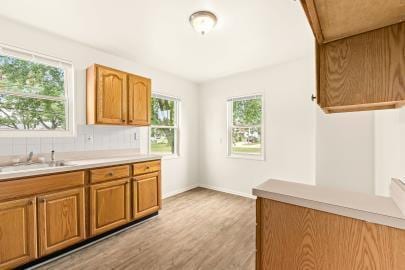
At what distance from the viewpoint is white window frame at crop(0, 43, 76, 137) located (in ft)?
7.18

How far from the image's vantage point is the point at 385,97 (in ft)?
3.01

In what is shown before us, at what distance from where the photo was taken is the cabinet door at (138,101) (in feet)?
9.53

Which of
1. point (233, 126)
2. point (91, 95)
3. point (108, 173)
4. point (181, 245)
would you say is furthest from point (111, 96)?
point (233, 126)

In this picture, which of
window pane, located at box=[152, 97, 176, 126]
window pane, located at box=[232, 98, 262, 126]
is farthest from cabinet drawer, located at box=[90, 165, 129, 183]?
window pane, located at box=[232, 98, 262, 126]

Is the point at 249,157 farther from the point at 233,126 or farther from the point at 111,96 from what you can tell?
the point at 111,96

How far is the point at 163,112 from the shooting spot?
4035 mm

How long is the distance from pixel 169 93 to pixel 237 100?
1.45 meters

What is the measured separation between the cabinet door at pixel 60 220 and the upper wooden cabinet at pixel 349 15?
8.17 ft

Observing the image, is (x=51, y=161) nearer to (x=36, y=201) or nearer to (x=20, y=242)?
(x=36, y=201)

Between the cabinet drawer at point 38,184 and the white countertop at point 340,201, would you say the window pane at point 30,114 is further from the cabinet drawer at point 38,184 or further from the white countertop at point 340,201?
the white countertop at point 340,201

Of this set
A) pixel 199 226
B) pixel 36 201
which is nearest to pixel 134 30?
pixel 36 201

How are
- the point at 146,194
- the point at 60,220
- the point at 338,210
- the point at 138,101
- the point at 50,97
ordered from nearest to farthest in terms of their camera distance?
the point at 338,210
the point at 60,220
the point at 50,97
the point at 146,194
the point at 138,101

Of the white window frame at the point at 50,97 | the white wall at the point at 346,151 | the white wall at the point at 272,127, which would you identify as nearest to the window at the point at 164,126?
the white wall at the point at 272,127

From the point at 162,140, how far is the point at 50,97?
1977 mm
